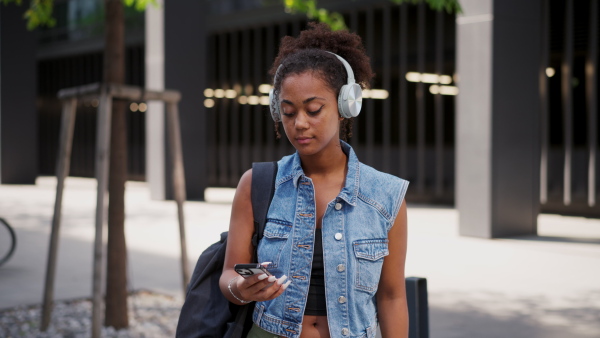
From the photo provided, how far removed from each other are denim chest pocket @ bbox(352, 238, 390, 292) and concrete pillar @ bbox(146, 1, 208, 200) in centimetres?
1700

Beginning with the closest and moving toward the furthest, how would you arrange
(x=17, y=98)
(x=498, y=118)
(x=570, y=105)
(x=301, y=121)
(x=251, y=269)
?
(x=251, y=269)
(x=301, y=121)
(x=498, y=118)
(x=570, y=105)
(x=17, y=98)

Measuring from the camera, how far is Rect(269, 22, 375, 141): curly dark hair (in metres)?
2.11

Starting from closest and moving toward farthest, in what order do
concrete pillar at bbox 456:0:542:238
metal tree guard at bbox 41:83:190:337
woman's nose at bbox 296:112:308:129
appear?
1. woman's nose at bbox 296:112:308:129
2. metal tree guard at bbox 41:83:190:337
3. concrete pillar at bbox 456:0:542:238

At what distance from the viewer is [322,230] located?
2100mm

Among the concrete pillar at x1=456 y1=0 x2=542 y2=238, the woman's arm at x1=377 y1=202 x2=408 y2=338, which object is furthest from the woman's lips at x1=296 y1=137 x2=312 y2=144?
the concrete pillar at x1=456 y1=0 x2=542 y2=238

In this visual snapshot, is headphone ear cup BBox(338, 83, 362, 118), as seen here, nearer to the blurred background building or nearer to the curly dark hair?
the curly dark hair

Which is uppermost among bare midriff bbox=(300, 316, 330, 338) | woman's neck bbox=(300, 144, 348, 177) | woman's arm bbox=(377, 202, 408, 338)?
woman's neck bbox=(300, 144, 348, 177)

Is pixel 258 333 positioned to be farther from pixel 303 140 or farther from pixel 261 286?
pixel 303 140

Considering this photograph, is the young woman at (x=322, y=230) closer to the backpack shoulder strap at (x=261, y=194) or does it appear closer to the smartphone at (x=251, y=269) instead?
the backpack shoulder strap at (x=261, y=194)

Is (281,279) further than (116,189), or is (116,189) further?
Result: (116,189)

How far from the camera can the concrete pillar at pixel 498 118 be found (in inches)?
457

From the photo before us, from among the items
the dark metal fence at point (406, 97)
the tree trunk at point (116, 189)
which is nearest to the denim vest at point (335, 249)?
the tree trunk at point (116, 189)

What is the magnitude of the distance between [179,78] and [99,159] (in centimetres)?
1406

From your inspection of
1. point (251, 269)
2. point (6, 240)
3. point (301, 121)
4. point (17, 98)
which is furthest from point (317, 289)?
point (17, 98)
